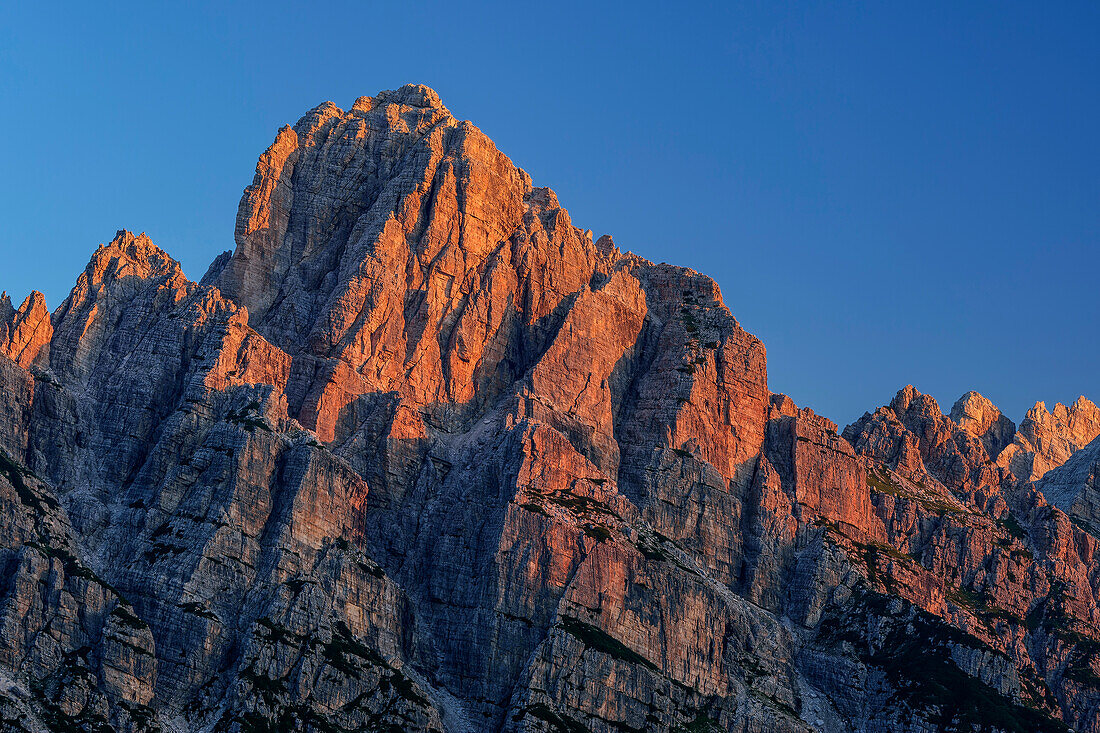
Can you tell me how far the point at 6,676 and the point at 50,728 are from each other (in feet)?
40.2

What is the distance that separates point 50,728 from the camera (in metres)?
194

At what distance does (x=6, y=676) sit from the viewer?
7869 inches
